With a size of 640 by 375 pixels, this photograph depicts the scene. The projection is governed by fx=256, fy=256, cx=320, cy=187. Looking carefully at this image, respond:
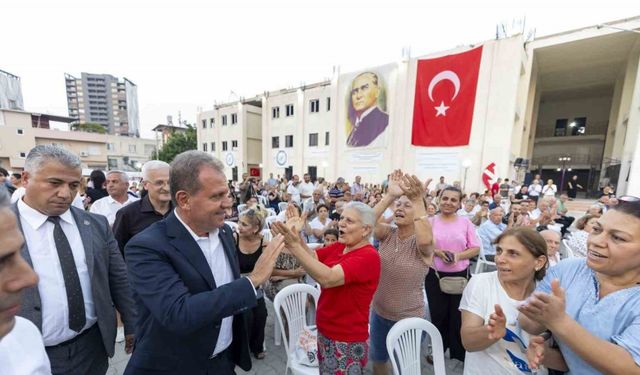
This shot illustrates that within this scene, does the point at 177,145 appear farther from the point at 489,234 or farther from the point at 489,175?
the point at 489,234

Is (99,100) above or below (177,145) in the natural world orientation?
above

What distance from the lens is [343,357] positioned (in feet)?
6.13

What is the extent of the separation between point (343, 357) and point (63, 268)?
1938 mm

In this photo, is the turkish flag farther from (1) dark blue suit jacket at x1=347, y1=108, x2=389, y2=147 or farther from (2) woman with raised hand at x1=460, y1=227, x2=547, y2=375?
(2) woman with raised hand at x1=460, y1=227, x2=547, y2=375

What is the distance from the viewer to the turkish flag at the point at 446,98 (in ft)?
46.1

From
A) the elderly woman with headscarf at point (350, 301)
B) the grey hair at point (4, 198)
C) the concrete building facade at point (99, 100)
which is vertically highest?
the concrete building facade at point (99, 100)

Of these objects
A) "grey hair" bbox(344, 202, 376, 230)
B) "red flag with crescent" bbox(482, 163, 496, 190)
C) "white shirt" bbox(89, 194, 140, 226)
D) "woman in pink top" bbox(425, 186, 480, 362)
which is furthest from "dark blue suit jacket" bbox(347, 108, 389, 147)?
"grey hair" bbox(344, 202, 376, 230)

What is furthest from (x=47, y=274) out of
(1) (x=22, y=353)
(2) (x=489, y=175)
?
(2) (x=489, y=175)

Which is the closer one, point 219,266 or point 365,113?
point 219,266

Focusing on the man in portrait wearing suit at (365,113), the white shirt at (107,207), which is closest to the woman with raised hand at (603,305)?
the white shirt at (107,207)

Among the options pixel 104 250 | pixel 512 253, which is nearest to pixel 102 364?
pixel 104 250

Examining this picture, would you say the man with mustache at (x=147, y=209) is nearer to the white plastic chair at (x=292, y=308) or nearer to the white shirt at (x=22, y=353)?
the white plastic chair at (x=292, y=308)

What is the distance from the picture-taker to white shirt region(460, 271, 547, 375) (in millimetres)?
1546

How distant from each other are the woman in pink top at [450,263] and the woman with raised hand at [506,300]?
1284mm
